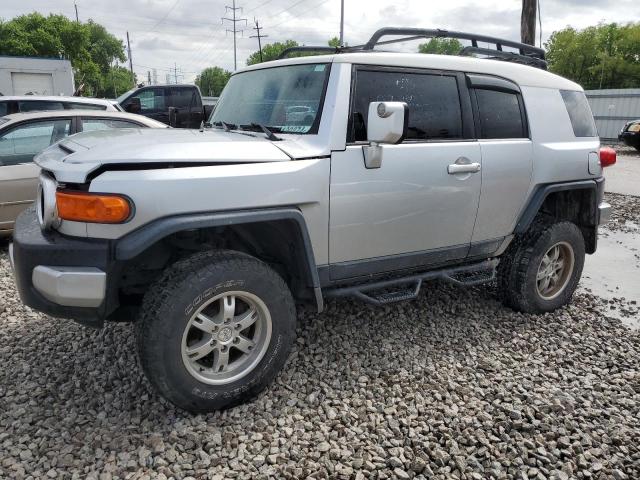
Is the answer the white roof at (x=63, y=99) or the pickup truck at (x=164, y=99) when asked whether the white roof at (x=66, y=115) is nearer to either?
the white roof at (x=63, y=99)

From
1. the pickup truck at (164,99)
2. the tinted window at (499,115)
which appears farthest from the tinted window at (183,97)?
the tinted window at (499,115)

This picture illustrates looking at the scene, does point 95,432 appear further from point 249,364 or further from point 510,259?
point 510,259

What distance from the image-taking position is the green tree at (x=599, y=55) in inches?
2144

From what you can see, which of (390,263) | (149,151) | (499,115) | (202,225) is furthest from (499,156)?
(149,151)

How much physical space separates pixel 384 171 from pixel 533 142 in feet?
4.88

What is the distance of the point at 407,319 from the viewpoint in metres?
4.06

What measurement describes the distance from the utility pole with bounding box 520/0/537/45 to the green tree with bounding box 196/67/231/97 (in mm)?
99871

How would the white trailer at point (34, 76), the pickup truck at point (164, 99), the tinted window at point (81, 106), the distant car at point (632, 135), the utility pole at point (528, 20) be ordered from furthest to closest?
the white trailer at point (34, 76) → the distant car at point (632, 135) → the pickup truck at point (164, 99) → the utility pole at point (528, 20) → the tinted window at point (81, 106)

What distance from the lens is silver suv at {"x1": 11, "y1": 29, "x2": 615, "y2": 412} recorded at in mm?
2404

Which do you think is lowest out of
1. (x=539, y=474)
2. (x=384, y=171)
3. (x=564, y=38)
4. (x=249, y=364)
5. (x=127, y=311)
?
(x=539, y=474)

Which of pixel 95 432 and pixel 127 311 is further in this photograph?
pixel 127 311

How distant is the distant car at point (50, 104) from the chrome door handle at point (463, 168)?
486 cm

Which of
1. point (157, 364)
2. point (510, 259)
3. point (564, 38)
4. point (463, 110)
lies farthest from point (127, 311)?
point (564, 38)

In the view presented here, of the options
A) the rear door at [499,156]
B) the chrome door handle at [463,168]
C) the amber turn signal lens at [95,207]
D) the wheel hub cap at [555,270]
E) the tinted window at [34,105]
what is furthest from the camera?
the tinted window at [34,105]
